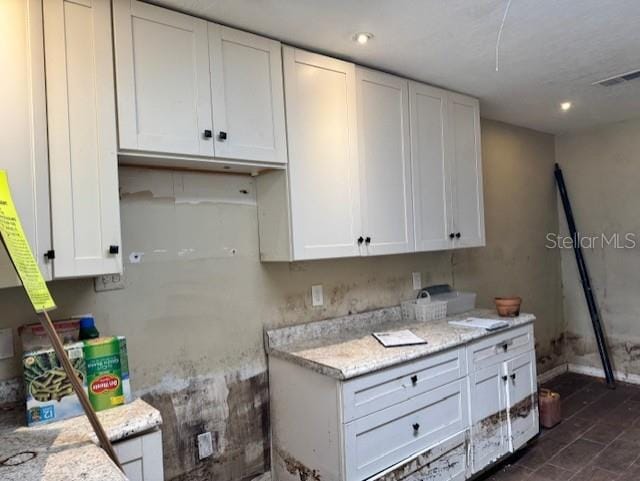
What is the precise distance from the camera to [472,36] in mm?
2129

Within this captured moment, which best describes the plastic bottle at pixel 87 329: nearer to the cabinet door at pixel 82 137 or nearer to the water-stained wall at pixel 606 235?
the cabinet door at pixel 82 137

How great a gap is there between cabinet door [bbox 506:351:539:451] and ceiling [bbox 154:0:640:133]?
5.89ft

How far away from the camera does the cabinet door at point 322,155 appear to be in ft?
6.99

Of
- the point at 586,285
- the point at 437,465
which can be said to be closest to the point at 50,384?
the point at 437,465

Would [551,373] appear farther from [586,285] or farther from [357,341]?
[357,341]

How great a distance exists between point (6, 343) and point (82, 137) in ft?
2.73

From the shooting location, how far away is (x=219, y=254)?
220 centimetres

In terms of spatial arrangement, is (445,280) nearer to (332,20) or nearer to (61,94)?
(332,20)

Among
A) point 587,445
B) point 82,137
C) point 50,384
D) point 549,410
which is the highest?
point 82,137

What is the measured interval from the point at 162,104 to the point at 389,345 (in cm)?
154

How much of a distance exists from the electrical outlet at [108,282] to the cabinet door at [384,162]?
1.25m

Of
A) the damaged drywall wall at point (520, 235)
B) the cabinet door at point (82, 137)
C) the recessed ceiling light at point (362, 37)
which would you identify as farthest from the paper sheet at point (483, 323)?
the cabinet door at point (82, 137)

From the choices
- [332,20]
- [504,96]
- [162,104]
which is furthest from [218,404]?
[504,96]

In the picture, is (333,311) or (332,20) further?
(333,311)
